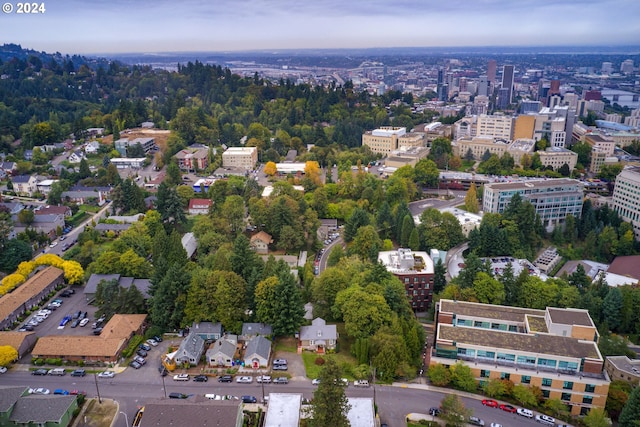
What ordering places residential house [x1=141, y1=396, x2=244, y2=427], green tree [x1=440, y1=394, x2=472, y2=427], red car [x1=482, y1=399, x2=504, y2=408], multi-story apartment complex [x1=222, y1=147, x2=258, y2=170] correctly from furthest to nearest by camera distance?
multi-story apartment complex [x1=222, y1=147, x2=258, y2=170] < red car [x1=482, y1=399, x2=504, y2=408] < green tree [x1=440, y1=394, x2=472, y2=427] < residential house [x1=141, y1=396, x2=244, y2=427]

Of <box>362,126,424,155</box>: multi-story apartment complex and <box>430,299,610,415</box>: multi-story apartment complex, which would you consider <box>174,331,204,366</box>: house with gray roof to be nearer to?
<box>430,299,610,415</box>: multi-story apartment complex

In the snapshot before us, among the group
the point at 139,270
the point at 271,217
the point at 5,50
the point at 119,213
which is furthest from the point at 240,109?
the point at 5,50

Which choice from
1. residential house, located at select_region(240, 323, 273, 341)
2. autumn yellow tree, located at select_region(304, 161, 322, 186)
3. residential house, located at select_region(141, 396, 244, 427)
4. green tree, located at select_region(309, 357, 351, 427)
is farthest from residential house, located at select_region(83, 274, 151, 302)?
autumn yellow tree, located at select_region(304, 161, 322, 186)

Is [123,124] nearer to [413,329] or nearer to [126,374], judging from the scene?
[126,374]

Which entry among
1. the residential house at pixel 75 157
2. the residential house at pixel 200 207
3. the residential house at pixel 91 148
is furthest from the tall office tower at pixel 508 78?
the residential house at pixel 75 157

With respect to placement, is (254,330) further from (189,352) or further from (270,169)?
(270,169)

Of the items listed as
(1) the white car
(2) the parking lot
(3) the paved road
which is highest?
(1) the white car
